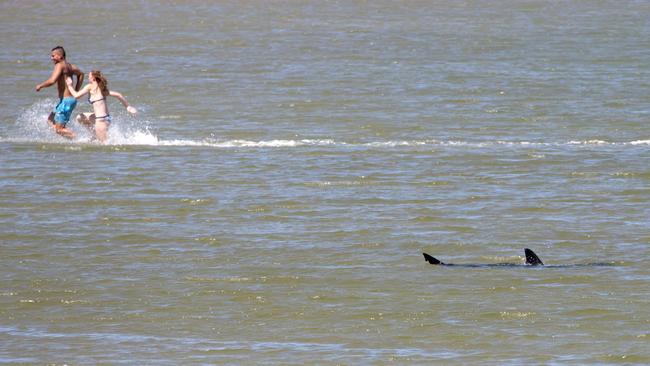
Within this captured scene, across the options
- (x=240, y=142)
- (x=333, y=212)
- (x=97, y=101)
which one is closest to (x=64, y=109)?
(x=97, y=101)

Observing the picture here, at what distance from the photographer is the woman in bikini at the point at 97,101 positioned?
21000mm

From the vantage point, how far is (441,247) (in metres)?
14.7

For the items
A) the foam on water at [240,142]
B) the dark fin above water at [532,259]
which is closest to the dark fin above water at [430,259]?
the dark fin above water at [532,259]

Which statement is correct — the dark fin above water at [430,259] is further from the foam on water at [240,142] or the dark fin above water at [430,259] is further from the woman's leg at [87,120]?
the woman's leg at [87,120]

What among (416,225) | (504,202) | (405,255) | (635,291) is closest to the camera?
(635,291)

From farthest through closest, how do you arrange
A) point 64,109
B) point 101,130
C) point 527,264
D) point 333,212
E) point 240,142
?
point 240,142 → point 101,130 → point 64,109 → point 333,212 → point 527,264

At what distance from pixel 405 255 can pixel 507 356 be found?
11.5 feet

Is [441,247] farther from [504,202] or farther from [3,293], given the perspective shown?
[3,293]

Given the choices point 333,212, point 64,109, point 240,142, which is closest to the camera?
point 333,212

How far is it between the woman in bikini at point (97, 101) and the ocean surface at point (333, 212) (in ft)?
1.02

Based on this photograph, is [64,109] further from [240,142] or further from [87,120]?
[240,142]

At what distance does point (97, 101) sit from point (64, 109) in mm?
555

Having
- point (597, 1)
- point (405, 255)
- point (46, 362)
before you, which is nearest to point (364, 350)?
point (46, 362)

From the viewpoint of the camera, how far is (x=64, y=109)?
21.5m
